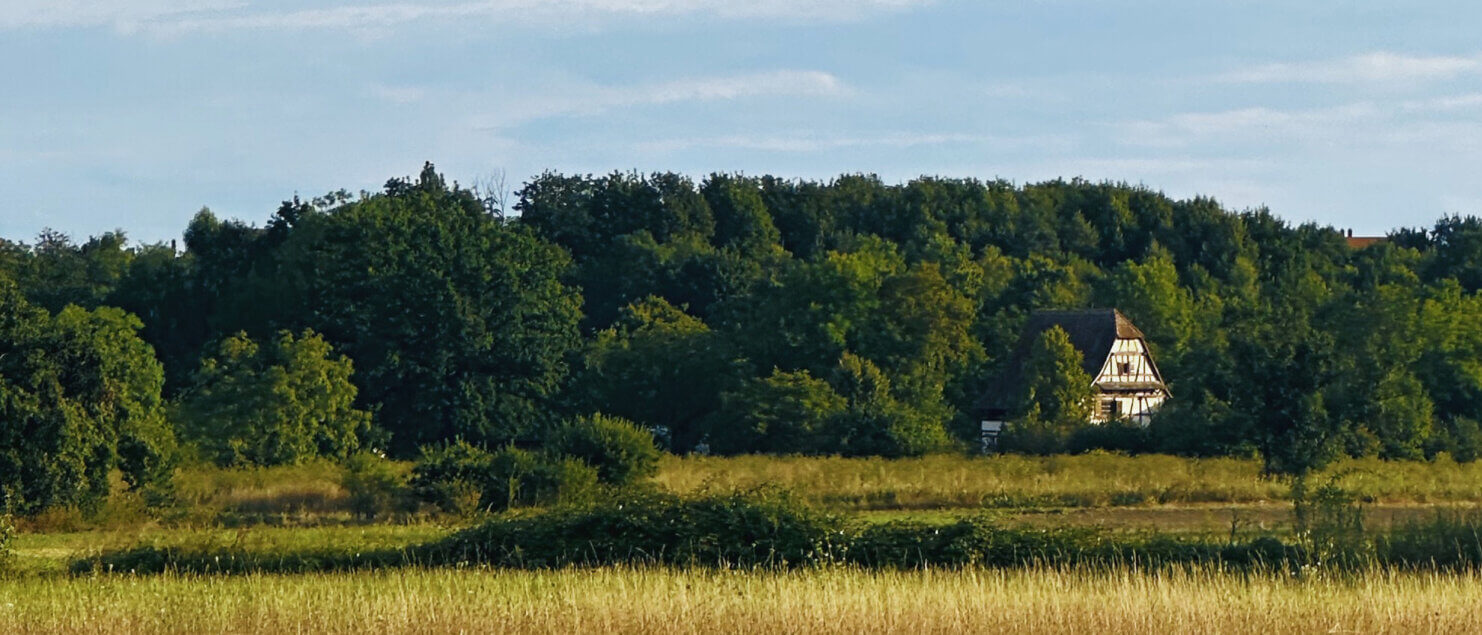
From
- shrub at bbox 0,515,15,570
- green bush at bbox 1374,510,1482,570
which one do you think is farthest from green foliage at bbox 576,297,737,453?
green bush at bbox 1374,510,1482,570

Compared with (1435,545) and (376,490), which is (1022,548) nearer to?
(1435,545)

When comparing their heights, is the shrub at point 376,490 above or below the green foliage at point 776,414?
below

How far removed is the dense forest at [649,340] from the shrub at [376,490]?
2543 mm

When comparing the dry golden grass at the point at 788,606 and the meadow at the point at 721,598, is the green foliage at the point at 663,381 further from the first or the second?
the dry golden grass at the point at 788,606

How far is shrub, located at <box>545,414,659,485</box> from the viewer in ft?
136

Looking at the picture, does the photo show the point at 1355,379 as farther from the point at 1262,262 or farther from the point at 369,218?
the point at 1262,262

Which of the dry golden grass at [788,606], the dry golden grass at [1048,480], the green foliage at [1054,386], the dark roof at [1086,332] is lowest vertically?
the dry golden grass at [1048,480]

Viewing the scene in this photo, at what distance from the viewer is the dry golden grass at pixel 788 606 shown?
15.2m

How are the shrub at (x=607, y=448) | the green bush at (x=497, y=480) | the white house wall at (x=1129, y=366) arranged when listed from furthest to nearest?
the white house wall at (x=1129, y=366) < the shrub at (x=607, y=448) < the green bush at (x=497, y=480)

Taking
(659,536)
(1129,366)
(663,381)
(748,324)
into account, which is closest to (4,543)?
(659,536)

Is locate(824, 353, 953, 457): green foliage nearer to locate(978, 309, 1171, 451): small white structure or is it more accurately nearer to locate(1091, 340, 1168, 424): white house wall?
locate(978, 309, 1171, 451): small white structure

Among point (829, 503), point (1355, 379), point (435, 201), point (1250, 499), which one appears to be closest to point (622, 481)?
point (829, 503)

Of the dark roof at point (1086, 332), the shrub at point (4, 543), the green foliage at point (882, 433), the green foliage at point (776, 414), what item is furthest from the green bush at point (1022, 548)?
the dark roof at point (1086, 332)

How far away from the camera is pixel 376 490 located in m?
41.5
